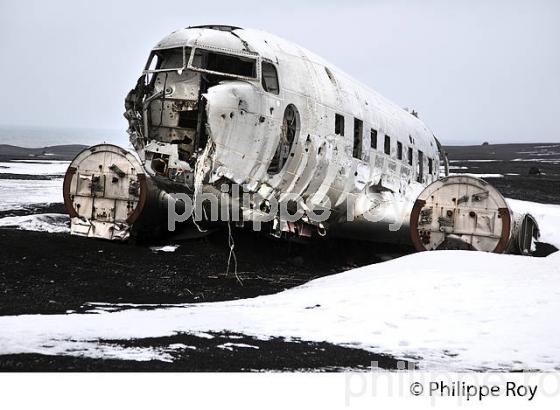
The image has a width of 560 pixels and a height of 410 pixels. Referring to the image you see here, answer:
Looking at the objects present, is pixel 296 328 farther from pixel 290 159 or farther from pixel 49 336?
pixel 290 159

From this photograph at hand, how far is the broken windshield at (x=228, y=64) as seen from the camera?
13.2 m

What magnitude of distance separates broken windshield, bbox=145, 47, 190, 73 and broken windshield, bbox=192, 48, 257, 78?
38 cm

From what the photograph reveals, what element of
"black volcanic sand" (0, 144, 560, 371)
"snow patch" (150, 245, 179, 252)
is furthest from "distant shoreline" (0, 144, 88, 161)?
"black volcanic sand" (0, 144, 560, 371)

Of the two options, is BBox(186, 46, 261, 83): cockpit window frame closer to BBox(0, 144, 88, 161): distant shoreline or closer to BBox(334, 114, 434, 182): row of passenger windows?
BBox(334, 114, 434, 182): row of passenger windows

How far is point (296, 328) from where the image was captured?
31.4 ft

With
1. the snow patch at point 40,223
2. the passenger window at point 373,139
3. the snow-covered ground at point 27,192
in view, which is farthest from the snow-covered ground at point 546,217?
the snow-covered ground at point 27,192

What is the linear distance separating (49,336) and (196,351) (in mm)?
1712

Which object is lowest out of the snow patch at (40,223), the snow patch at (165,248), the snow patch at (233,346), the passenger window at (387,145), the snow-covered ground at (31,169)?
the snow patch at (233,346)

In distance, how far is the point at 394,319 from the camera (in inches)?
399

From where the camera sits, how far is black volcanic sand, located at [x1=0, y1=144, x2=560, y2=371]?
7660mm

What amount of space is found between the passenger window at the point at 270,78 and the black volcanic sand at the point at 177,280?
3.79 meters

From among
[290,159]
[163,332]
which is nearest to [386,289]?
[290,159]

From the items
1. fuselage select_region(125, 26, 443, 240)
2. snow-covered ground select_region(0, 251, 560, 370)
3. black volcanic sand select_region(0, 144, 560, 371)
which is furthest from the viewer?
fuselage select_region(125, 26, 443, 240)

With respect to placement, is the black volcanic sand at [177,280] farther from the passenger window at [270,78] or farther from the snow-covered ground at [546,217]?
the snow-covered ground at [546,217]
